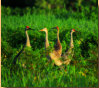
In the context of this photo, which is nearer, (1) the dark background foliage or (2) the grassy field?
(2) the grassy field

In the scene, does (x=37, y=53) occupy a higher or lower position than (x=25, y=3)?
lower

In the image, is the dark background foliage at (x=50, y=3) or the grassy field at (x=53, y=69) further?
the dark background foliage at (x=50, y=3)

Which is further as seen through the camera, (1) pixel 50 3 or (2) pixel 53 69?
(1) pixel 50 3

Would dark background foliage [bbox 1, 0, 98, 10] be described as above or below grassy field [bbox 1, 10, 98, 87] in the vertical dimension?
above

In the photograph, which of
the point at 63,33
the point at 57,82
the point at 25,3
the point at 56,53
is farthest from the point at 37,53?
the point at 25,3

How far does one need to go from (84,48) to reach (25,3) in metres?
9.86

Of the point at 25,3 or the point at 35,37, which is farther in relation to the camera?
the point at 25,3

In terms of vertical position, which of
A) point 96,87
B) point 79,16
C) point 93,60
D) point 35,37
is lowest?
point 96,87

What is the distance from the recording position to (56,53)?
4211 mm

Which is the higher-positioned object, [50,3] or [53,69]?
[50,3]

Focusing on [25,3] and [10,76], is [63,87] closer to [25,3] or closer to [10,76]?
[10,76]

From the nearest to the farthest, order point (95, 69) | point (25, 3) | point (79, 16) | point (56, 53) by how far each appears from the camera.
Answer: point (56, 53) → point (95, 69) → point (79, 16) → point (25, 3)

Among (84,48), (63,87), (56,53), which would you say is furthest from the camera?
(84,48)

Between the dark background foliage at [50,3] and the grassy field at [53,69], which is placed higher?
the dark background foliage at [50,3]
